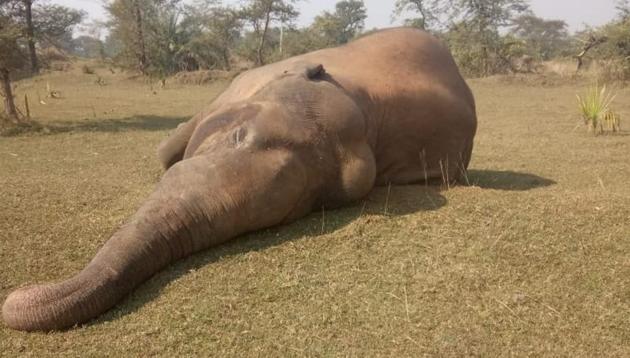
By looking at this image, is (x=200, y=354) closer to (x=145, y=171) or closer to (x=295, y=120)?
(x=295, y=120)

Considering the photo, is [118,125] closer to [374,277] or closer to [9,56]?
[9,56]

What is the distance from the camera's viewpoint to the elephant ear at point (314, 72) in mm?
4191

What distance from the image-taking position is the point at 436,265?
337cm

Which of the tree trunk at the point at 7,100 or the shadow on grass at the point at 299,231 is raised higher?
the tree trunk at the point at 7,100

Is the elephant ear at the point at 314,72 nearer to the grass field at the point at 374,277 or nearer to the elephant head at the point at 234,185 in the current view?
the elephant head at the point at 234,185

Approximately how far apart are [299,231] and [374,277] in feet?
2.37

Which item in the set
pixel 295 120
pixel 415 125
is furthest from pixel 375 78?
pixel 295 120

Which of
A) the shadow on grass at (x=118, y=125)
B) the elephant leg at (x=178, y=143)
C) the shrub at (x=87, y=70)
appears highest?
the shrub at (x=87, y=70)

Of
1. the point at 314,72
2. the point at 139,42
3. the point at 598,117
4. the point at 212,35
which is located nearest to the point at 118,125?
the point at 314,72

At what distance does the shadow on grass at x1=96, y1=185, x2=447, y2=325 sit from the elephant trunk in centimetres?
5

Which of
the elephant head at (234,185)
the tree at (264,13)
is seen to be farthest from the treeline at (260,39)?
the elephant head at (234,185)

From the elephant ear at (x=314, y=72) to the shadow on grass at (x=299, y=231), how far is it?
3.04 ft

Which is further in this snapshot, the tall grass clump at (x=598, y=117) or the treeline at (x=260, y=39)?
the treeline at (x=260, y=39)

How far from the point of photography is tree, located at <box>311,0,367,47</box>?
1629 inches
